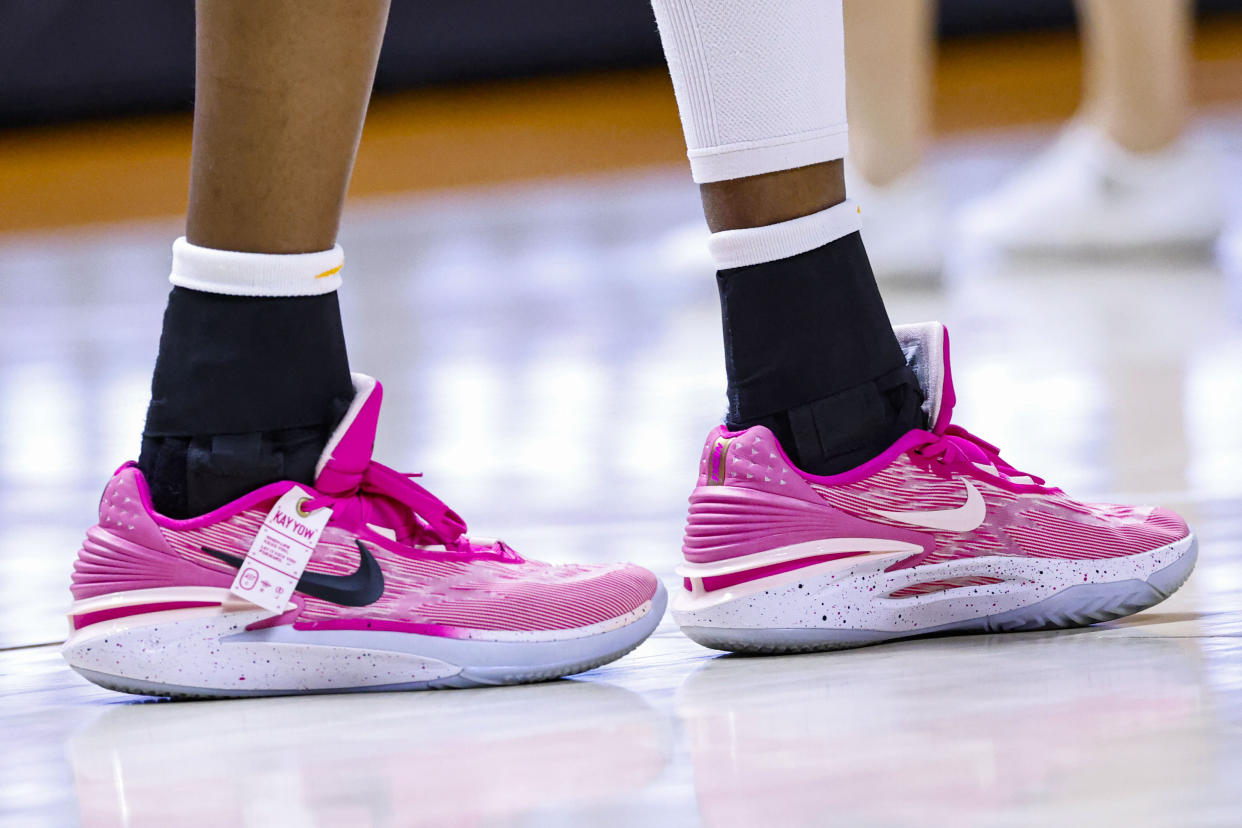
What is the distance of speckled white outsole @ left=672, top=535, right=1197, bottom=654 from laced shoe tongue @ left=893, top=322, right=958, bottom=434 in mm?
69

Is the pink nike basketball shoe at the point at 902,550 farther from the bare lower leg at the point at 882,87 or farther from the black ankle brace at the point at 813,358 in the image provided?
the bare lower leg at the point at 882,87

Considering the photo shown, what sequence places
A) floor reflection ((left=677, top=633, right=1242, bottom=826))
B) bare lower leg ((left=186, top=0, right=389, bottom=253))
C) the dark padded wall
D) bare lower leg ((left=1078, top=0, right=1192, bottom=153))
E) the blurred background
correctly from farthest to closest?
the dark padded wall
the blurred background
bare lower leg ((left=1078, top=0, right=1192, bottom=153))
bare lower leg ((left=186, top=0, right=389, bottom=253))
floor reflection ((left=677, top=633, right=1242, bottom=826))

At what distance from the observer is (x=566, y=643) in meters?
0.75

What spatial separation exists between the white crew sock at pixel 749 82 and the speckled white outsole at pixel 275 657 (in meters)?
0.22

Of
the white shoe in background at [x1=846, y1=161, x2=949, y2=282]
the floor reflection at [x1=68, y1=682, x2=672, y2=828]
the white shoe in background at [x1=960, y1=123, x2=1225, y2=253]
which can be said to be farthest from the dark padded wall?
the floor reflection at [x1=68, y1=682, x2=672, y2=828]

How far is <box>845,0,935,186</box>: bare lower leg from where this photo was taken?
2059mm

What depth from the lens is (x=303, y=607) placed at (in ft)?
2.42

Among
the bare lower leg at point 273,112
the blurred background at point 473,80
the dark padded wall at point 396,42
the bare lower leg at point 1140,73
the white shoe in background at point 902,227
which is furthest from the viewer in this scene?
the dark padded wall at point 396,42

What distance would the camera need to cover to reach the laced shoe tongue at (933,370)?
0.80m

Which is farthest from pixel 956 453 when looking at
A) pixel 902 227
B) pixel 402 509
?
pixel 902 227

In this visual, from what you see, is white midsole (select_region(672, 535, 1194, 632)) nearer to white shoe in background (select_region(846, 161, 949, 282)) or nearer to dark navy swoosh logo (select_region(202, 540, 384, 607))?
dark navy swoosh logo (select_region(202, 540, 384, 607))

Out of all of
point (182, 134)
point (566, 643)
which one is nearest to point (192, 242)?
point (566, 643)

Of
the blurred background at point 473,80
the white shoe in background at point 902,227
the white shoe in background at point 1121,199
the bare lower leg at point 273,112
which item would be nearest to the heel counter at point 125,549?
the bare lower leg at point 273,112

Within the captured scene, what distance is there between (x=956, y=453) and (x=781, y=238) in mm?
123
